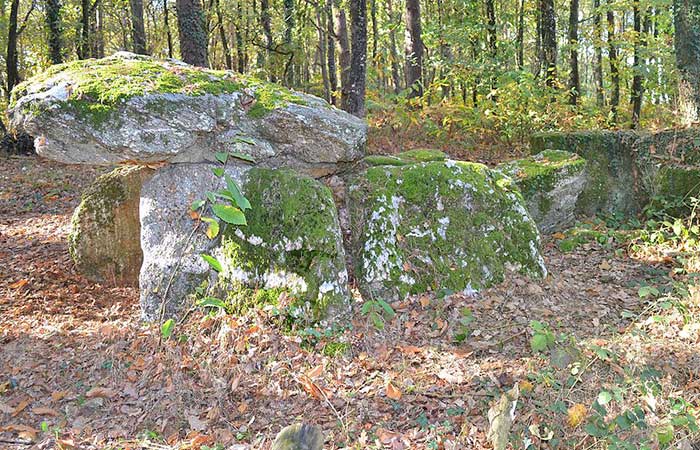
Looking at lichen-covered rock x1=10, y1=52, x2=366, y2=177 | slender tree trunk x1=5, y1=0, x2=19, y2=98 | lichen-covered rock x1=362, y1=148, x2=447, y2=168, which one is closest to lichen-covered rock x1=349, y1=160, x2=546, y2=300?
Answer: lichen-covered rock x1=362, y1=148, x2=447, y2=168

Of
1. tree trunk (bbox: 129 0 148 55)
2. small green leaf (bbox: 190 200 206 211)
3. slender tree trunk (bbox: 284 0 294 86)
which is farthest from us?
slender tree trunk (bbox: 284 0 294 86)

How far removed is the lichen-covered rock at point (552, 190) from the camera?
250 inches

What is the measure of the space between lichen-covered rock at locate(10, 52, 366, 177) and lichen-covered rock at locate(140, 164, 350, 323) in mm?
338

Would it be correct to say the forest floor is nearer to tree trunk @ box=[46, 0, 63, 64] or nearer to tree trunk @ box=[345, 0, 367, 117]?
tree trunk @ box=[345, 0, 367, 117]

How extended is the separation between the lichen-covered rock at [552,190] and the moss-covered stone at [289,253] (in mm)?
2936

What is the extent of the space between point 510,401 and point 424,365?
3.05 ft

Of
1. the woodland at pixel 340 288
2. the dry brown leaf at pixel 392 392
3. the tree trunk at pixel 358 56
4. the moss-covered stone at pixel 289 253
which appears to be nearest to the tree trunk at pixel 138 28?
the tree trunk at pixel 358 56

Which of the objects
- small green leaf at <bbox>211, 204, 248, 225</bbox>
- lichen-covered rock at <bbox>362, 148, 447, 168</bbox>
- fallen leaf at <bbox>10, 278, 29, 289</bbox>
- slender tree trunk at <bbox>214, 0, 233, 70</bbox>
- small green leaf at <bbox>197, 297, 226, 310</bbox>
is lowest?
small green leaf at <bbox>197, 297, 226, 310</bbox>

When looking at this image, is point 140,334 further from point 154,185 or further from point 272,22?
point 272,22

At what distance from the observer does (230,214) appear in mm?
4320

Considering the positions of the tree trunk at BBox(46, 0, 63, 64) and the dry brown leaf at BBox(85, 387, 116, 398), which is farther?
the tree trunk at BBox(46, 0, 63, 64)

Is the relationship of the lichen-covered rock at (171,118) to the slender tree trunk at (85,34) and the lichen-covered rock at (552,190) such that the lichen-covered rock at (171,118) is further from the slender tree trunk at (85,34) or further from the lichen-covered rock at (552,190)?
the slender tree trunk at (85,34)

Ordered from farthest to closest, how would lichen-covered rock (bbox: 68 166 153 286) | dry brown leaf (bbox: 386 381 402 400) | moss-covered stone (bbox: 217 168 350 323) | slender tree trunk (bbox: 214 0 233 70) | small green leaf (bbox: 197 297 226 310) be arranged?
slender tree trunk (bbox: 214 0 233 70) < lichen-covered rock (bbox: 68 166 153 286) < moss-covered stone (bbox: 217 168 350 323) < small green leaf (bbox: 197 297 226 310) < dry brown leaf (bbox: 386 381 402 400)

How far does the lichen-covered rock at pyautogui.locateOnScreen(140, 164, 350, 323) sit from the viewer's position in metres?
4.40
